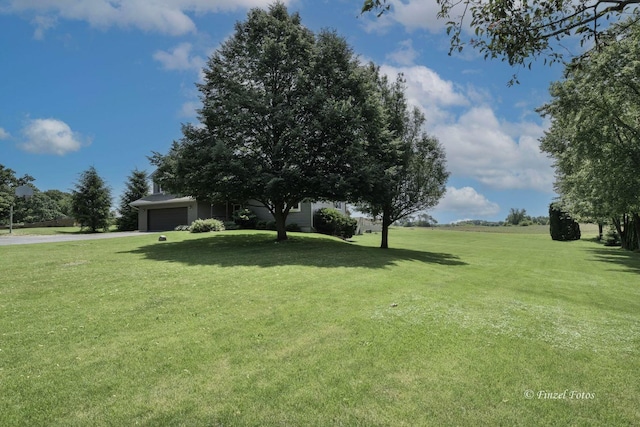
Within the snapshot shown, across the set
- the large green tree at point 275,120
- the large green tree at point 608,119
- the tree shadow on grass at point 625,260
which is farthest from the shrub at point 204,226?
the tree shadow on grass at point 625,260

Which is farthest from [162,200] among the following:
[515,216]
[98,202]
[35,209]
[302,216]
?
[515,216]

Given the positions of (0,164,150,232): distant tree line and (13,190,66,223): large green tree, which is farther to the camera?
(13,190,66,223): large green tree

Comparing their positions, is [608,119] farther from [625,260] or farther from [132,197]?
[132,197]

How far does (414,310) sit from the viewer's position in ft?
22.6

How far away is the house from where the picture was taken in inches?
1216

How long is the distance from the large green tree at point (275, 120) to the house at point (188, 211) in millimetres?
10476

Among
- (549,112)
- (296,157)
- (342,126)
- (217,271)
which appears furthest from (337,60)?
(217,271)

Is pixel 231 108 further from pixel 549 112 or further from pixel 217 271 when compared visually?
pixel 549 112

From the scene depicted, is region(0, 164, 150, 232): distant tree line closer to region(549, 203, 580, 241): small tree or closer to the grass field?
the grass field

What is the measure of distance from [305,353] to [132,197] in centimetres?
4305

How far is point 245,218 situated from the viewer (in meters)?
29.3

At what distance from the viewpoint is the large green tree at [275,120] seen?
56.3 feet

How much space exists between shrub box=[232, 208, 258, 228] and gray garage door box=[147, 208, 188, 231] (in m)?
6.38

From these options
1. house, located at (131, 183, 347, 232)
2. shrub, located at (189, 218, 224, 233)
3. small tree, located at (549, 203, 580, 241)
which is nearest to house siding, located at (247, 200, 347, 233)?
house, located at (131, 183, 347, 232)
